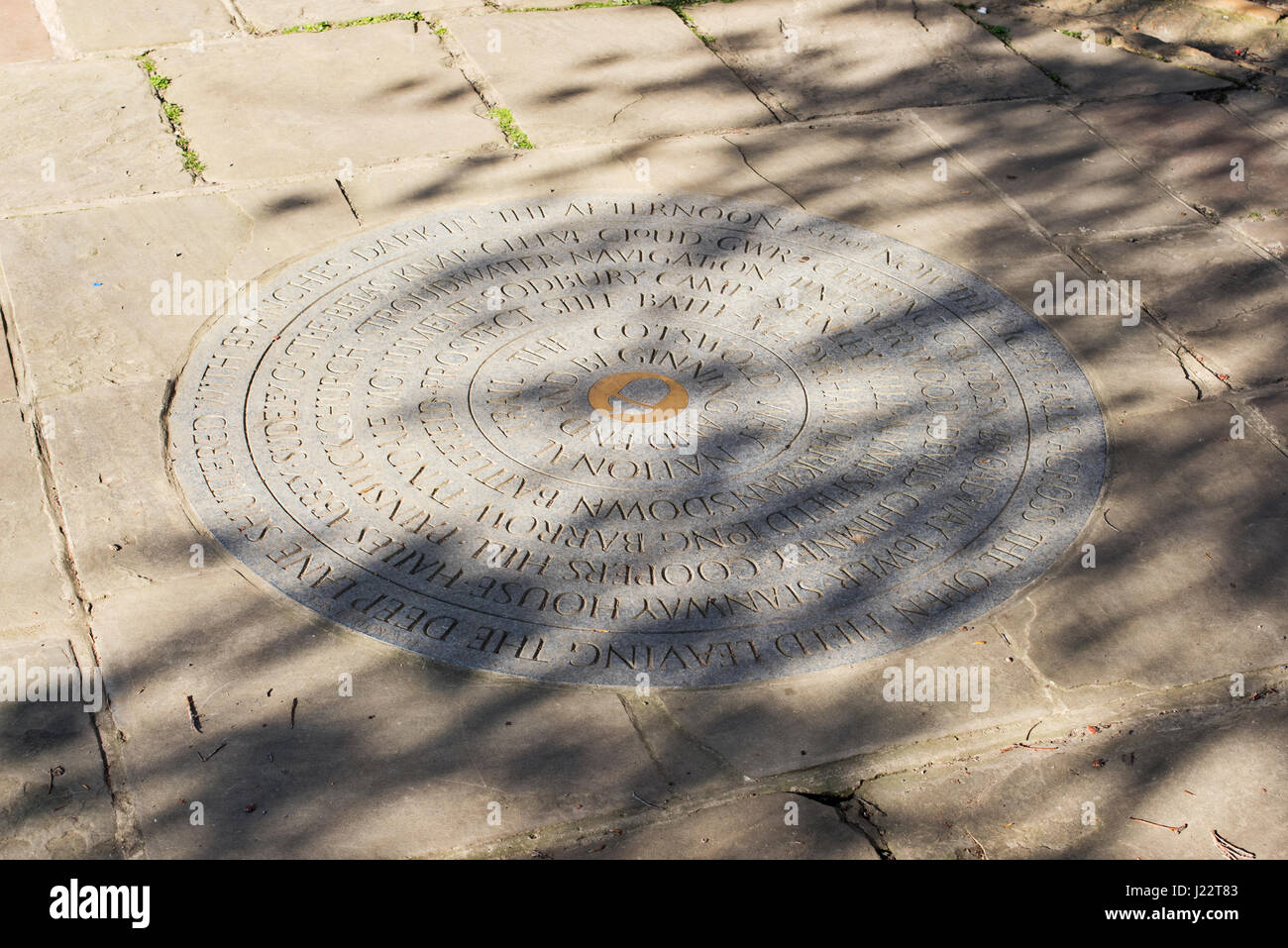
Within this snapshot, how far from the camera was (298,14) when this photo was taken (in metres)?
6.98

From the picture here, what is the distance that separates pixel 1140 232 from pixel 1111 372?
43.1 inches

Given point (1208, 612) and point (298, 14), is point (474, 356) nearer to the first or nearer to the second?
point (1208, 612)

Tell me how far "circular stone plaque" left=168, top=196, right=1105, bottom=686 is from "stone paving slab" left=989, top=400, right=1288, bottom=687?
12cm

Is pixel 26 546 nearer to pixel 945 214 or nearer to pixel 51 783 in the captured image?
pixel 51 783

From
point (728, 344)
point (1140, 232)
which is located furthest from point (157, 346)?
point (1140, 232)

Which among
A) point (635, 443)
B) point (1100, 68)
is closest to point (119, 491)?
point (635, 443)

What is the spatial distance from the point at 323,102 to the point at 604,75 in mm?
1381

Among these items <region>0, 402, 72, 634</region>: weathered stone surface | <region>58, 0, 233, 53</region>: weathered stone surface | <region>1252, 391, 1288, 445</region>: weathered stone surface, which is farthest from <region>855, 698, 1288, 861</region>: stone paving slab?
<region>58, 0, 233, 53</region>: weathered stone surface

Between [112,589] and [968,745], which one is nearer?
[968,745]

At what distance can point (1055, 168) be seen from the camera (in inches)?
236

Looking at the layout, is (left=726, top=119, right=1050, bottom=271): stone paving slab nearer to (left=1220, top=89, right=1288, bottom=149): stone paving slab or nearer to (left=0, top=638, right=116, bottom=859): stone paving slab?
(left=1220, top=89, right=1288, bottom=149): stone paving slab

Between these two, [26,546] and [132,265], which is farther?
[132,265]

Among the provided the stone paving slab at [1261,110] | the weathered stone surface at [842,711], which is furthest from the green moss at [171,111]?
the stone paving slab at [1261,110]

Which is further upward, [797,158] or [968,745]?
[797,158]
